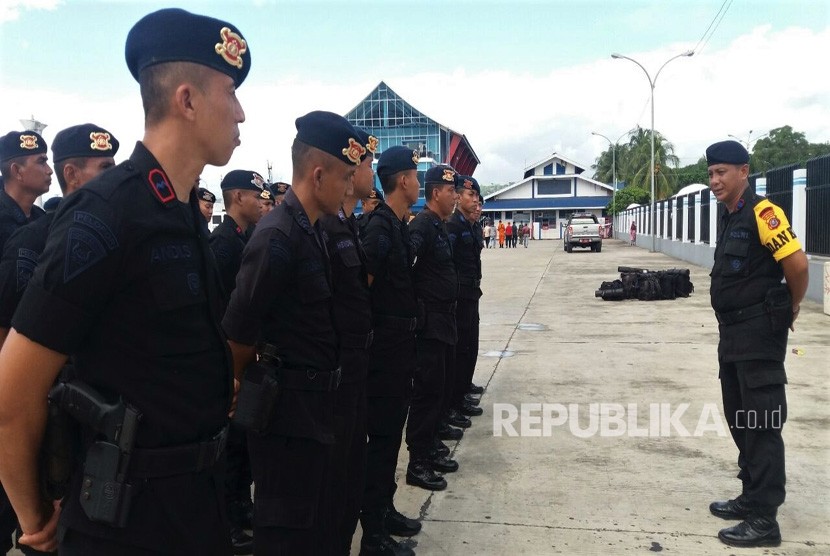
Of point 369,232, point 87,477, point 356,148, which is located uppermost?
point 356,148

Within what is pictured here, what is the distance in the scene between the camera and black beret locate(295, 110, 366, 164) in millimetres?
2412

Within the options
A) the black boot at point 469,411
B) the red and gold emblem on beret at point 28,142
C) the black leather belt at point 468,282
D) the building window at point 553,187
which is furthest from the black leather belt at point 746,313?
the building window at point 553,187

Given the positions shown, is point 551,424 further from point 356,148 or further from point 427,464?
point 356,148

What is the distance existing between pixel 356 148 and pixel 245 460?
81.2 inches

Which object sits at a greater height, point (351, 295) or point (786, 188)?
point (786, 188)

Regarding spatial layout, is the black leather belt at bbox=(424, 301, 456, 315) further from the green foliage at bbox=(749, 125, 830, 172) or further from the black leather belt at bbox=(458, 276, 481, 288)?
the green foliage at bbox=(749, 125, 830, 172)

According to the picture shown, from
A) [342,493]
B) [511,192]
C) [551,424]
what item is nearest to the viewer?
[342,493]

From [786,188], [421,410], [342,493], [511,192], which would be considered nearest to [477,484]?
[421,410]

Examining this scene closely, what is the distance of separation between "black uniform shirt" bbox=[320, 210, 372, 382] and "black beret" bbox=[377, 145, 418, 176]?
1.11 m

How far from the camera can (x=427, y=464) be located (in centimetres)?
398

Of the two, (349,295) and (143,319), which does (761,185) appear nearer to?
(349,295)

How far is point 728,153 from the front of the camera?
3475 mm

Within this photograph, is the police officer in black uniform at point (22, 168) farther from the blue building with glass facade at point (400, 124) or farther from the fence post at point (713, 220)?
the blue building with glass facade at point (400, 124)

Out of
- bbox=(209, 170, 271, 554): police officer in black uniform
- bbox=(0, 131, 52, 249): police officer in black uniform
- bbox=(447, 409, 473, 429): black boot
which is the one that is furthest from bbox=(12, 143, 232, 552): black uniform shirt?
bbox=(447, 409, 473, 429): black boot
